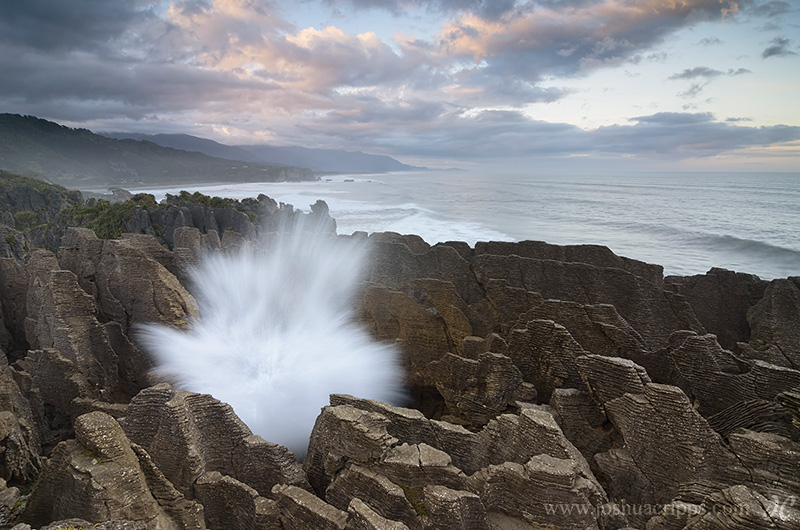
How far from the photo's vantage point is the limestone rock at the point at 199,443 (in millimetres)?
6660

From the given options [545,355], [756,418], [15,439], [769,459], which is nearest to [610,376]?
[545,355]

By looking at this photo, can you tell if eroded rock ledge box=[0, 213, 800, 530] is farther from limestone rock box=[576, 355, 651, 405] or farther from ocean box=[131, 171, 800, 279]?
ocean box=[131, 171, 800, 279]

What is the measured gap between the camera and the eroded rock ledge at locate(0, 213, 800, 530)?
5.51 meters

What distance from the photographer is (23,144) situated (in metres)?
132

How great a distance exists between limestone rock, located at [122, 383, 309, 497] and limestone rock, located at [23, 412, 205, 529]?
2.53ft

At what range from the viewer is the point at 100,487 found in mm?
5215

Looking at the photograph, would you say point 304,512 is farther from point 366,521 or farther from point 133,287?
point 133,287

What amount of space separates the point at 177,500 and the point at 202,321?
21.3ft

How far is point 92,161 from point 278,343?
17314 cm

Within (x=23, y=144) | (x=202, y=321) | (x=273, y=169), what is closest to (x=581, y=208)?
(x=202, y=321)

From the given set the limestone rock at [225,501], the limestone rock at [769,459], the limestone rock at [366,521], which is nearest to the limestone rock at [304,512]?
the limestone rock at [366,521]

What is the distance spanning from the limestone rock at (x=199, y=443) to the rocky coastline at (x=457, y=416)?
3cm

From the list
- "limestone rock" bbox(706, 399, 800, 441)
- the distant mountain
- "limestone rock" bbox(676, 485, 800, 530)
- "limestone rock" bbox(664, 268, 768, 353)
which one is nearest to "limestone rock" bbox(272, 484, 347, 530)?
"limestone rock" bbox(676, 485, 800, 530)

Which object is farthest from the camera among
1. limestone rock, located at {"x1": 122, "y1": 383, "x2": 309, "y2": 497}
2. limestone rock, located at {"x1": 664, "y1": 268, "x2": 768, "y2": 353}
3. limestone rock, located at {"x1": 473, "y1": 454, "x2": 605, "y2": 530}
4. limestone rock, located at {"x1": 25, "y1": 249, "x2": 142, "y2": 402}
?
limestone rock, located at {"x1": 664, "y1": 268, "x2": 768, "y2": 353}
